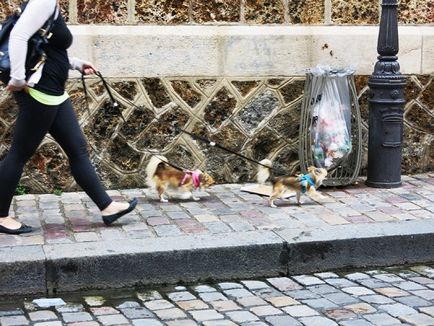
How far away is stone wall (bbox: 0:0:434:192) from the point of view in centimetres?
698

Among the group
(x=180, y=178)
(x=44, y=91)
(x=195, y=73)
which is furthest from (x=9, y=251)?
(x=195, y=73)

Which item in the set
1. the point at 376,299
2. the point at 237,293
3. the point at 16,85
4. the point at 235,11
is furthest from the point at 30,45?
the point at 376,299

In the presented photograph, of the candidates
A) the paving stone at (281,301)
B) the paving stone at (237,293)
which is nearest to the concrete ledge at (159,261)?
the paving stone at (237,293)

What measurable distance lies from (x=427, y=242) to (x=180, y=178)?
1.90 meters

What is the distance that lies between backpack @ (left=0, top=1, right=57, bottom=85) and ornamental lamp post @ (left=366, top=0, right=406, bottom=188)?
2.84m

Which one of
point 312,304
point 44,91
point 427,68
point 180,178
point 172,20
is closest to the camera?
point 312,304

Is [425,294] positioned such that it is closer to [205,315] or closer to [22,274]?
[205,315]

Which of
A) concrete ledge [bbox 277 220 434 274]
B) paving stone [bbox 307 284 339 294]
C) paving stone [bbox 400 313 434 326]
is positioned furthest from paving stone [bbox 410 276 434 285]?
paving stone [bbox 400 313 434 326]

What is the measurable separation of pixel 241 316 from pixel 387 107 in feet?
9.61

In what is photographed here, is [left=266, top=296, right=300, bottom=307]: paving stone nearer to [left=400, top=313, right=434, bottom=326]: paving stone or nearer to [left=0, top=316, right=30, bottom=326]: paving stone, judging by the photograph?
[left=400, top=313, right=434, bottom=326]: paving stone

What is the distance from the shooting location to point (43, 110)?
5.53 meters

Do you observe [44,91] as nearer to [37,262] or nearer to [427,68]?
[37,262]

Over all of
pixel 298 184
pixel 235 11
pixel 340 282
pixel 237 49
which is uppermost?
pixel 235 11

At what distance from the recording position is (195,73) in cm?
716
